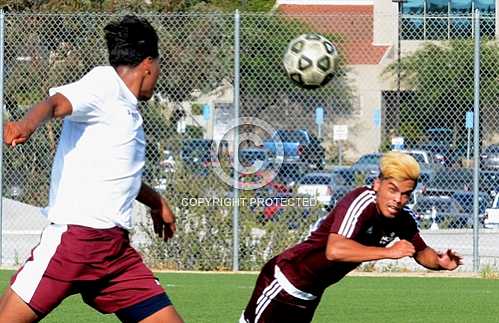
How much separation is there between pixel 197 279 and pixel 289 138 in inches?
116

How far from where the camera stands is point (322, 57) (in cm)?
1277

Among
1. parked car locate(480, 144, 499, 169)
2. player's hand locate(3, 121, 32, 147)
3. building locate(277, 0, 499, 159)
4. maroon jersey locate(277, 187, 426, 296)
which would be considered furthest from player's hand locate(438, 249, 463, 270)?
parked car locate(480, 144, 499, 169)

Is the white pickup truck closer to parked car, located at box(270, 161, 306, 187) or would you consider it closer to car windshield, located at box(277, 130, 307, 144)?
parked car, located at box(270, 161, 306, 187)

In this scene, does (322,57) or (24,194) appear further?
(24,194)

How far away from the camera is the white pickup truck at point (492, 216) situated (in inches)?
628

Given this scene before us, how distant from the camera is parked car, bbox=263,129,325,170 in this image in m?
16.3

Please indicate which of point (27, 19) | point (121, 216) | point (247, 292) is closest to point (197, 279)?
point (247, 292)

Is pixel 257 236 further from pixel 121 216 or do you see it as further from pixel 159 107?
pixel 121 216

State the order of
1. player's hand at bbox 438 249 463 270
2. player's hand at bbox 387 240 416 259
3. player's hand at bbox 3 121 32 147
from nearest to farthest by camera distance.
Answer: player's hand at bbox 3 121 32 147 → player's hand at bbox 387 240 416 259 → player's hand at bbox 438 249 463 270

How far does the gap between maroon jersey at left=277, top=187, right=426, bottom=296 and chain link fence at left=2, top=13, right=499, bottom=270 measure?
847 centimetres

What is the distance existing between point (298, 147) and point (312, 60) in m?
3.65

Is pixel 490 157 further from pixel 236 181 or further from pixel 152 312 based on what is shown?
pixel 152 312

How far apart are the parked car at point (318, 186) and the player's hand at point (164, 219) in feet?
29.1

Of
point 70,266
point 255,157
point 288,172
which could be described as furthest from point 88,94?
point 288,172
